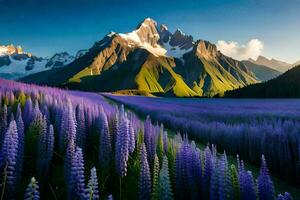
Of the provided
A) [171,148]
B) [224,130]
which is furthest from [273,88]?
[171,148]

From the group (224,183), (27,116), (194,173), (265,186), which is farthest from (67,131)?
(265,186)

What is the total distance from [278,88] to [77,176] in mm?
82953

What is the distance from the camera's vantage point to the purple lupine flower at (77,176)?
10.9 ft

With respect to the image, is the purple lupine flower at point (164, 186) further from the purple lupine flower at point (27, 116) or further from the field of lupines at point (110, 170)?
the purple lupine flower at point (27, 116)

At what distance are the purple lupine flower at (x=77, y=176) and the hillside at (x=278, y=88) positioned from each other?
69341mm

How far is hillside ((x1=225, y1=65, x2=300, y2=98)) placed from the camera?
7094 cm

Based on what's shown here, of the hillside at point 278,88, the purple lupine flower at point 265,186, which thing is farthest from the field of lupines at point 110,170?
the hillside at point 278,88

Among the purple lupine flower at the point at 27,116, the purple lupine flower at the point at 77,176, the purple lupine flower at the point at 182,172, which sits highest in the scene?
the purple lupine flower at the point at 27,116

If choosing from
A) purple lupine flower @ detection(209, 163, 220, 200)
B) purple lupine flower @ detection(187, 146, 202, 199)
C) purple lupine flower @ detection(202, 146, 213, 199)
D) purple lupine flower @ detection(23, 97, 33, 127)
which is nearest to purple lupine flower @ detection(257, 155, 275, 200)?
purple lupine flower @ detection(209, 163, 220, 200)

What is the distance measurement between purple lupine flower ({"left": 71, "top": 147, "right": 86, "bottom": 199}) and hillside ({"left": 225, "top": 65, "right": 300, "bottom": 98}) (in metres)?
69.3

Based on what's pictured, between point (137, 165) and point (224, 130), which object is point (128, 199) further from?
point (224, 130)

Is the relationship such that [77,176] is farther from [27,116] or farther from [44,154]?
[27,116]

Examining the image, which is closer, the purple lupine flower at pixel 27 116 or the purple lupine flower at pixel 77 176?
the purple lupine flower at pixel 77 176

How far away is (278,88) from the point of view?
79438 millimetres
